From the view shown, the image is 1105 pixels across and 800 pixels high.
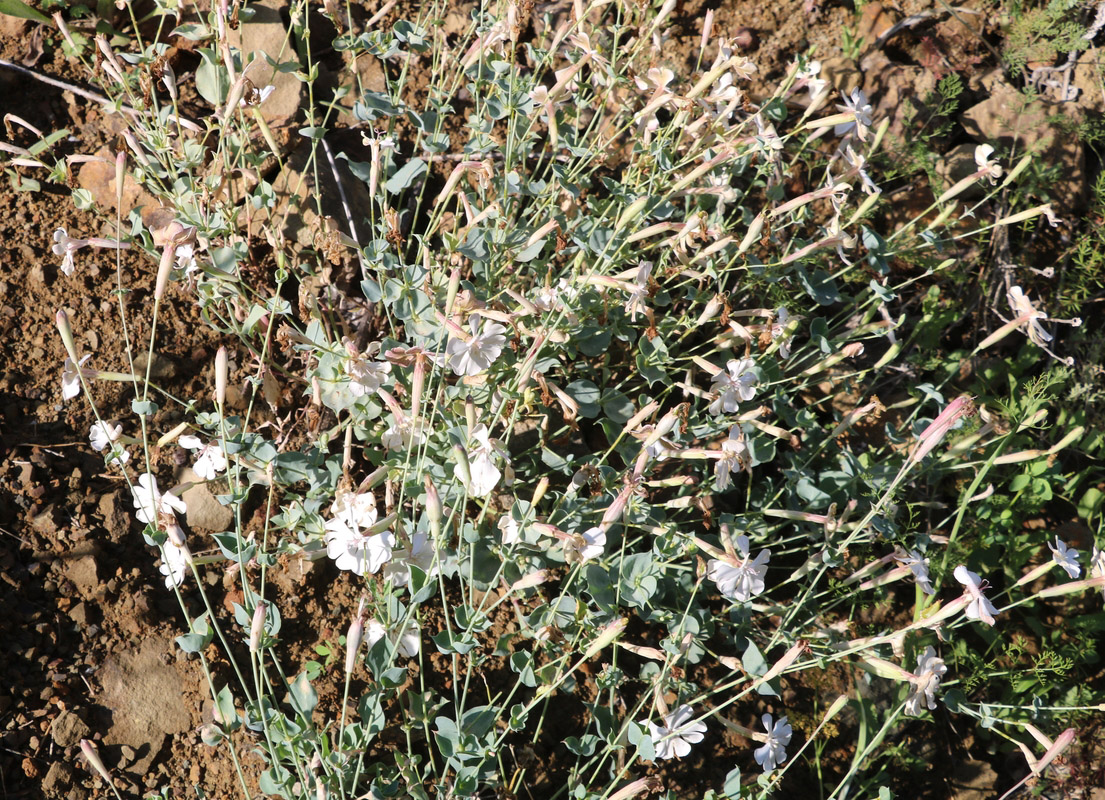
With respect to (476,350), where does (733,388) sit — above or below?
below

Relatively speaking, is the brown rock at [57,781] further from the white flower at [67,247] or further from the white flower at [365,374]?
the white flower at [67,247]

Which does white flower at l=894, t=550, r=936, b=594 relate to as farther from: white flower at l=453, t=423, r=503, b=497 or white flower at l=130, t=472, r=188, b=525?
white flower at l=130, t=472, r=188, b=525

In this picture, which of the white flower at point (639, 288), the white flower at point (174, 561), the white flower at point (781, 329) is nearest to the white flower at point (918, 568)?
the white flower at point (781, 329)

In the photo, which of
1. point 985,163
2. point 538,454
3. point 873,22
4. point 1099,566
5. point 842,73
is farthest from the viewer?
point 873,22

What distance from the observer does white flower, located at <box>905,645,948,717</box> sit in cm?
188

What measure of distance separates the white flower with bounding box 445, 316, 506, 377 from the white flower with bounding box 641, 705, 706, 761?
91cm

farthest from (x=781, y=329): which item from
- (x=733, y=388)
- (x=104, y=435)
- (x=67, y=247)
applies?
(x=67, y=247)

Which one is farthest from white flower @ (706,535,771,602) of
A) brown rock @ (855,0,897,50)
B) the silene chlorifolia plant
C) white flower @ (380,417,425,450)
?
brown rock @ (855,0,897,50)

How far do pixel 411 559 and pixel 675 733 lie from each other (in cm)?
72

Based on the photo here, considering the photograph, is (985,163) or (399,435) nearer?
(399,435)

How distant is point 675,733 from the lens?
187 centimetres

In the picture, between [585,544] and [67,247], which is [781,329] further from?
[67,247]

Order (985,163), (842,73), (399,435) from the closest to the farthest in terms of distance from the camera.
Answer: (399,435) → (985,163) → (842,73)

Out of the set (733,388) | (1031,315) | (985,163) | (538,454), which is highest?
(985,163)
